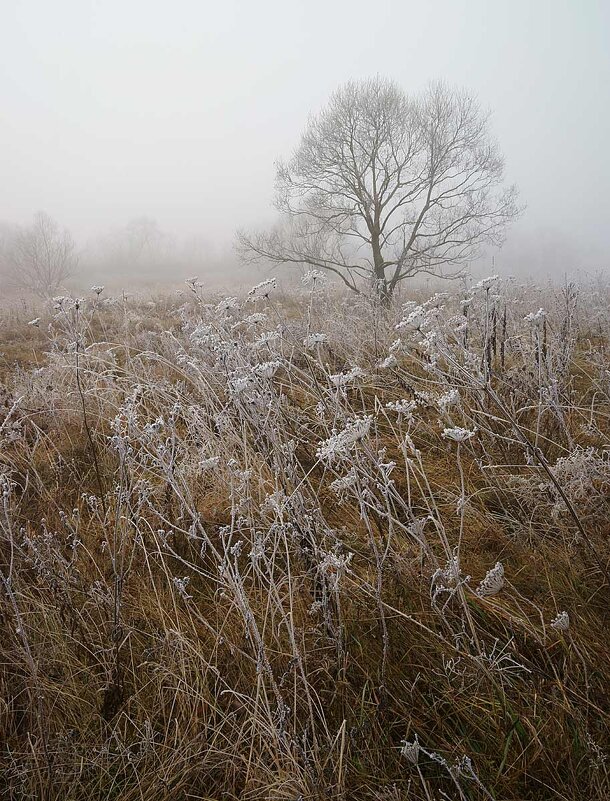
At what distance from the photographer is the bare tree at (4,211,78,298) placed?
87.7 ft

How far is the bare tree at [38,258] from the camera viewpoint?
26734 millimetres

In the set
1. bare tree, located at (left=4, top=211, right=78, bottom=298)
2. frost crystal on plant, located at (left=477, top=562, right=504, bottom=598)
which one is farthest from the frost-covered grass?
bare tree, located at (left=4, top=211, right=78, bottom=298)

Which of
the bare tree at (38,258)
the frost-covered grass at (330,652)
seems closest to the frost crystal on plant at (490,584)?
the frost-covered grass at (330,652)

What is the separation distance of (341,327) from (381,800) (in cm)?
412

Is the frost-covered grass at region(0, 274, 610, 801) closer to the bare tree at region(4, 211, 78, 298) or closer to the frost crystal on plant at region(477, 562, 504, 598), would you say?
the frost crystal on plant at region(477, 562, 504, 598)

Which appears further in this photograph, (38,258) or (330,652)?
(38,258)

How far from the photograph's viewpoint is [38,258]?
26609mm

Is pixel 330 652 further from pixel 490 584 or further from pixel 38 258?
pixel 38 258

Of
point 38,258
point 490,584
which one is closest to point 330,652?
point 490,584

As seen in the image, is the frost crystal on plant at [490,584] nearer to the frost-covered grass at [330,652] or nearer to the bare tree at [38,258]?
the frost-covered grass at [330,652]

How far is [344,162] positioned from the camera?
55.2ft

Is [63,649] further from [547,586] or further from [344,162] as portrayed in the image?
[344,162]

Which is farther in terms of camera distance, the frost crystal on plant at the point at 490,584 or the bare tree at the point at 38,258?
the bare tree at the point at 38,258

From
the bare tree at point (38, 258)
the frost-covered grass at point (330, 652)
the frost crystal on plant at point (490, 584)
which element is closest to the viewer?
the frost-covered grass at point (330, 652)
